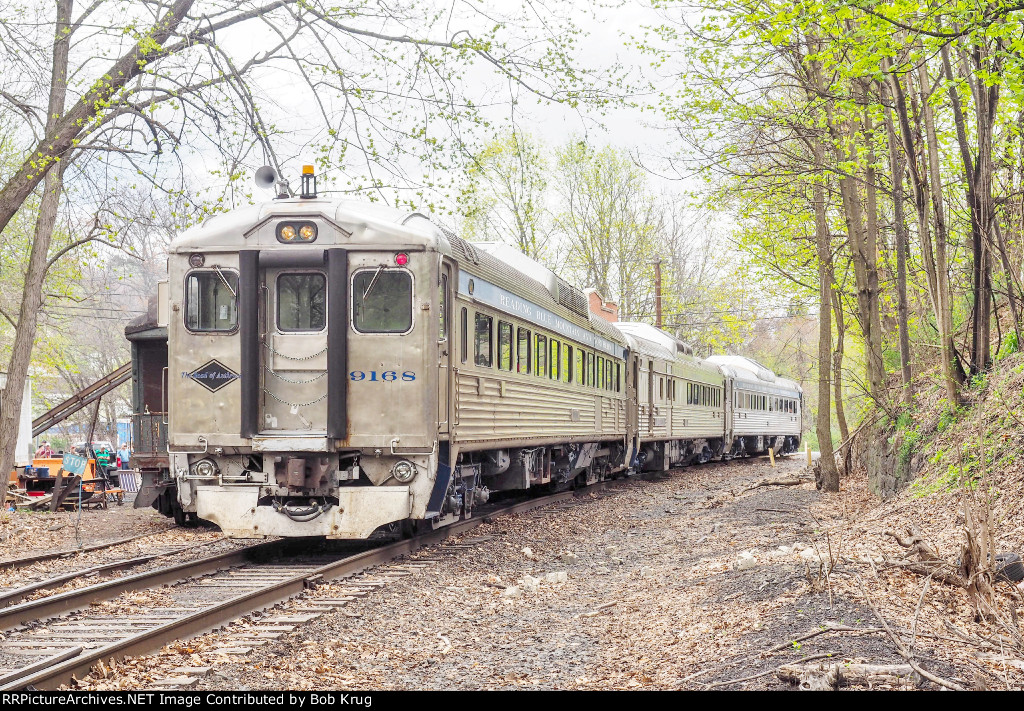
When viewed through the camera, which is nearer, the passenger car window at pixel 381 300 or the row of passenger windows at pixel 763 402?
the passenger car window at pixel 381 300

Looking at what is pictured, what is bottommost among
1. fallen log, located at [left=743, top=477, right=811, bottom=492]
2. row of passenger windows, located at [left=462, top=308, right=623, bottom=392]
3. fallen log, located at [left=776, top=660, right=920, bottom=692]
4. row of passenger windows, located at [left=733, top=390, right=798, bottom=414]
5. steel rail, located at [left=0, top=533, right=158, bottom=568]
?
steel rail, located at [left=0, top=533, right=158, bottom=568]

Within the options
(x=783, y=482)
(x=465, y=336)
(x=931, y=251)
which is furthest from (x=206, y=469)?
(x=783, y=482)

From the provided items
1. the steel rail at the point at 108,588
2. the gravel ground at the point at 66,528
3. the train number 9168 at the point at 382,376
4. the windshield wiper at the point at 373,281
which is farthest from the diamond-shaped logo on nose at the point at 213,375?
the gravel ground at the point at 66,528

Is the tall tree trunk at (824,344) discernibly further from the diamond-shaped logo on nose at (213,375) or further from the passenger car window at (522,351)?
A: the diamond-shaped logo on nose at (213,375)

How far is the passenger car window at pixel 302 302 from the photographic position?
9984 mm

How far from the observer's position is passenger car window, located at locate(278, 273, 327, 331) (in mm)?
9984

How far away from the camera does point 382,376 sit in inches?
386

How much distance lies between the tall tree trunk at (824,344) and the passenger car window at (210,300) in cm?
1015

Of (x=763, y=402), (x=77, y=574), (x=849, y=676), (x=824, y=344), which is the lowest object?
(x=77, y=574)

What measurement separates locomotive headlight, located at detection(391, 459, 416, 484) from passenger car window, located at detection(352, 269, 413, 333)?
1236 millimetres

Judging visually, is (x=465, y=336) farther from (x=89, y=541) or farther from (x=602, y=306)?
(x=602, y=306)

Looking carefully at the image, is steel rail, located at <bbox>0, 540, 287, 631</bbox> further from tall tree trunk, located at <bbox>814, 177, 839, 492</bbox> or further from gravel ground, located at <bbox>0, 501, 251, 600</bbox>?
tall tree trunk, located at <bbox>814, 177, 839, 492</bbox>

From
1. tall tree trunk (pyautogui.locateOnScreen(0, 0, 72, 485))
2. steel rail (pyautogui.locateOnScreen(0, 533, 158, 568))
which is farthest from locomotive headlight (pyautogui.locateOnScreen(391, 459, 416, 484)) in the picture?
tall tree trunk (pyautogui.locateOnScreen(0, 0, 72, 485))

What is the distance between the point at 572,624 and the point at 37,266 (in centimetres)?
1294
